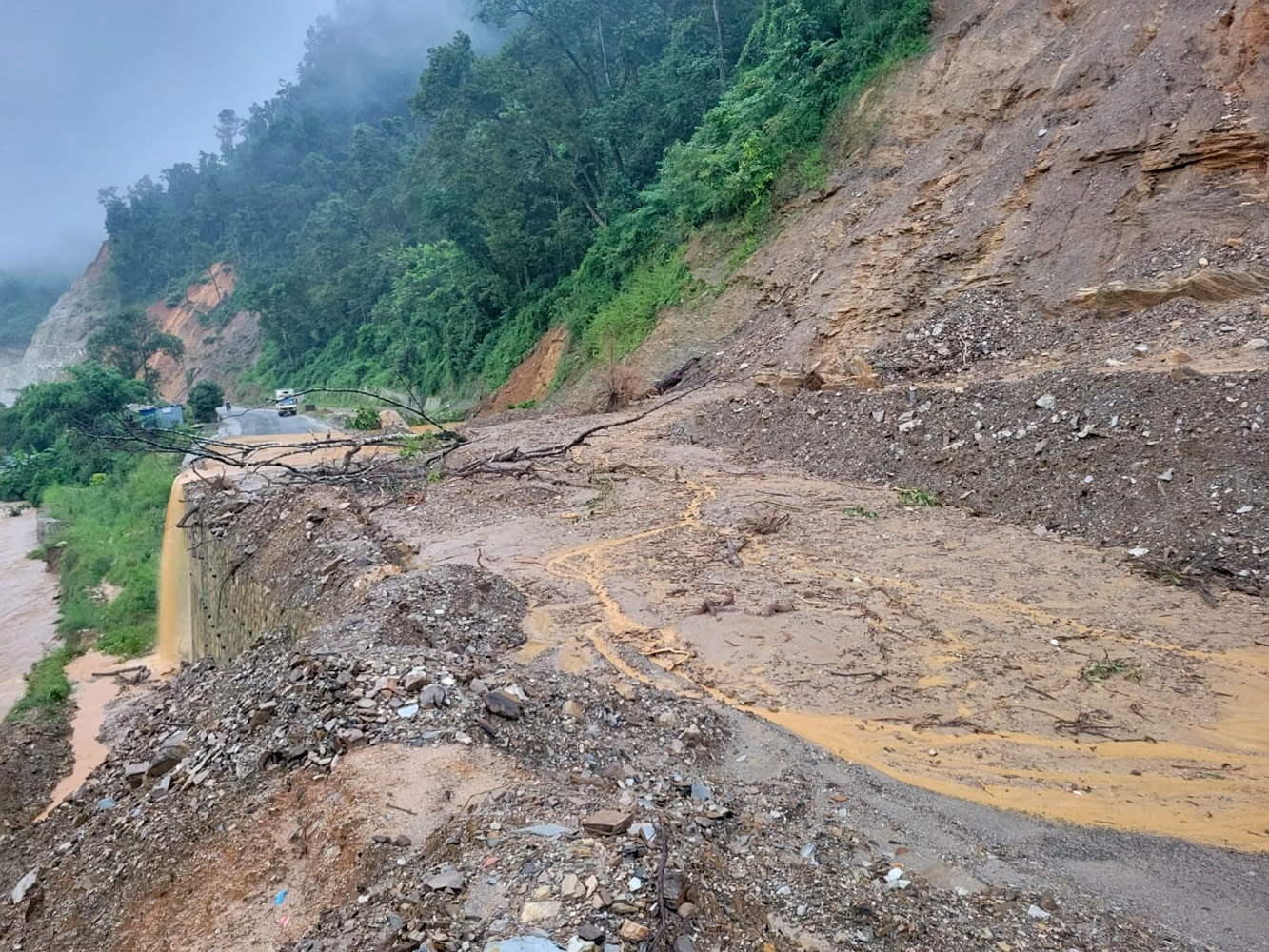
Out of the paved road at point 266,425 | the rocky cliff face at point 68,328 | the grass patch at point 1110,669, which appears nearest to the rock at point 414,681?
the grass patch at point 1110,669

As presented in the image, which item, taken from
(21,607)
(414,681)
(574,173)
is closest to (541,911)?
(414,681)

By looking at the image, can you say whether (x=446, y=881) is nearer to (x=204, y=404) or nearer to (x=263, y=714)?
(x=263, y=714)

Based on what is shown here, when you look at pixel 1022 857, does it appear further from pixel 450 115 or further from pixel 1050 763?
pixel 450 115

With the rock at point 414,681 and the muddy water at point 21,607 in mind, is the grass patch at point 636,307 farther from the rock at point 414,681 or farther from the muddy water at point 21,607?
the rock at point 414,681

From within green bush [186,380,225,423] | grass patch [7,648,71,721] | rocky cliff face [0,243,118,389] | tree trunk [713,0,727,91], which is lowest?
grass patch [7,648,71,721]

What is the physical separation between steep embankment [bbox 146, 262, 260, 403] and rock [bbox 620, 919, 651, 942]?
180 feet

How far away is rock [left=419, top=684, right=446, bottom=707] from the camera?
13.9 feet

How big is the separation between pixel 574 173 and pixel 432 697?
20.9 m

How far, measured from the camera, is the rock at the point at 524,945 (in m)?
2.30

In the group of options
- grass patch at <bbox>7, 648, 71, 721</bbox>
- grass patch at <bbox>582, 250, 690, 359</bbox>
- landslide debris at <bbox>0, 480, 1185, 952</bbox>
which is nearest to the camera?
landslide debris at <bbox>0, 480, 1185, 952</bbox>

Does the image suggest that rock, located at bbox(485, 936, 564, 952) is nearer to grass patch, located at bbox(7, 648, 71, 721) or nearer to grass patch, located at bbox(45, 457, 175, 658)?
grass patch, located at bbox(7, 648, 71, 721)

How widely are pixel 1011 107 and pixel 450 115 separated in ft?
58.6

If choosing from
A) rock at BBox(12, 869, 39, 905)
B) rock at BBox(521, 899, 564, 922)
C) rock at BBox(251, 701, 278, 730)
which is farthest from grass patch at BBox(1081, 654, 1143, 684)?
rock at BBox(12, 869, 39, 905)

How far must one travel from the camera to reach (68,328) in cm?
6538
